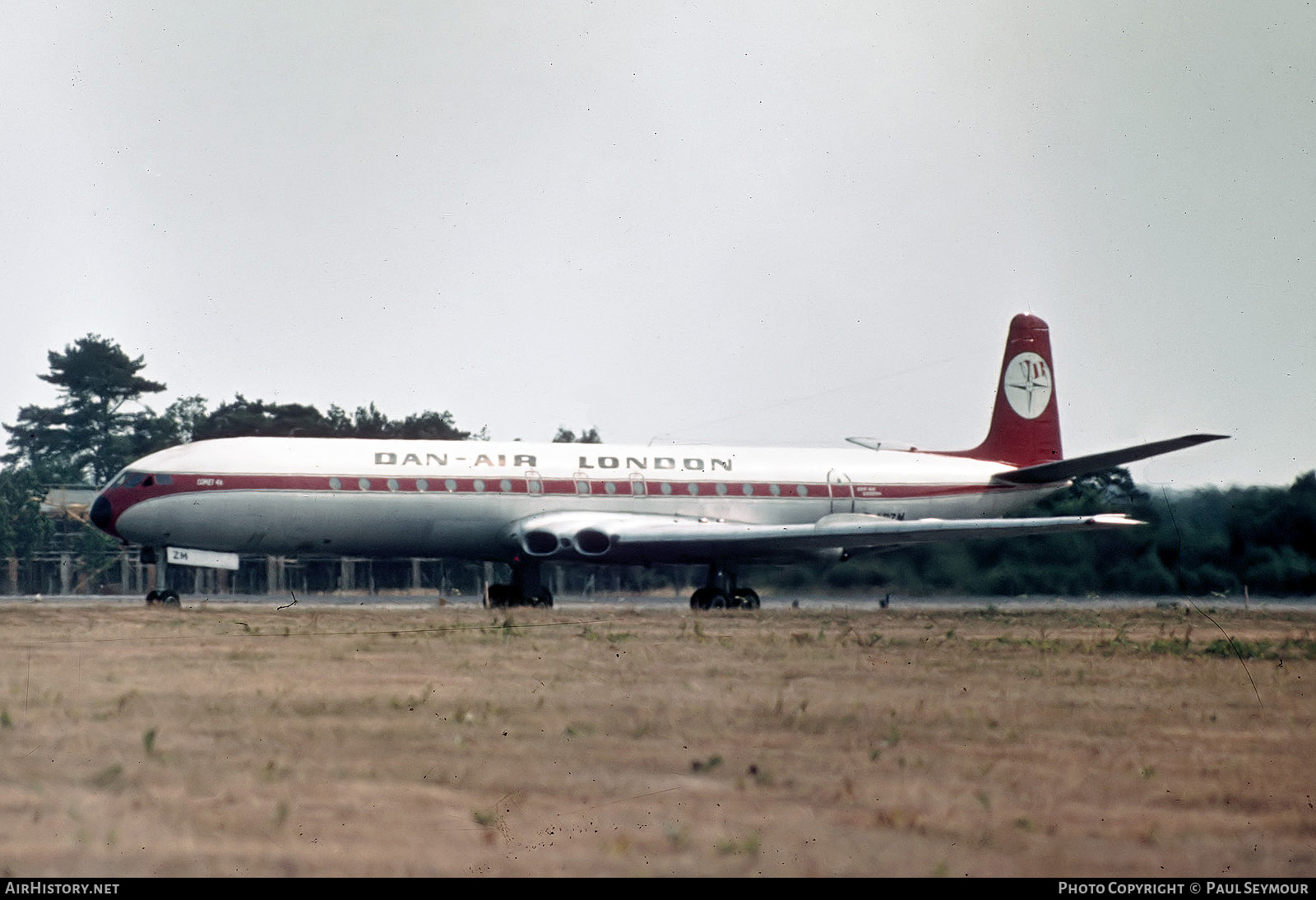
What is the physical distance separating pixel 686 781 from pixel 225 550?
77.9ft

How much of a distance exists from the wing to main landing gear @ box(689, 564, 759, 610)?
500 millimetres

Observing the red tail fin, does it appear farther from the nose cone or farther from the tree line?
the nose cone

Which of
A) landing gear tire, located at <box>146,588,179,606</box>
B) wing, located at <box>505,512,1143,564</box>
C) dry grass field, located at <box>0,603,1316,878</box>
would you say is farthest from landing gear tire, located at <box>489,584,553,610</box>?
dry grass field, located at <box>0,603,1316,878</box>

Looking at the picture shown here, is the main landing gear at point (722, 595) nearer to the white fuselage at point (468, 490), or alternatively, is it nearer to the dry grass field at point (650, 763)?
the white fuselage at point (468, 490)

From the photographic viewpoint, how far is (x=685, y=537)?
3081cm

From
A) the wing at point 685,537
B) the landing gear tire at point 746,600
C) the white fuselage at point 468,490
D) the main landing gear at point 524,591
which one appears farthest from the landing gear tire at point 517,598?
the landing gear tire at point 746,600

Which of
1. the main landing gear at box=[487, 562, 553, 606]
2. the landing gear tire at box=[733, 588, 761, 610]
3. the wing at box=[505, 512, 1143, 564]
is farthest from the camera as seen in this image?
the main landing gear at box=[487, 562, 553, 606]

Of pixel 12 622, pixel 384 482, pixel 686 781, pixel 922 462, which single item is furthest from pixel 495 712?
pixel 922 462

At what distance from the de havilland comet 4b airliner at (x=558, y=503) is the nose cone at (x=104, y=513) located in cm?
4

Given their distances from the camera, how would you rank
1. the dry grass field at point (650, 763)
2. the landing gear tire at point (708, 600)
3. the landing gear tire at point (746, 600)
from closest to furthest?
the dry grass field at point (650, 763) < the landing gear tire at point (708, 600) < the landing gear tire at point (746, 600)

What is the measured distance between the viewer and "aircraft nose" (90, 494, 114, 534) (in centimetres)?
2931

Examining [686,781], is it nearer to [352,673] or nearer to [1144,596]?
[352,673]

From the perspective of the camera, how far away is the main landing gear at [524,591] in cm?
3183

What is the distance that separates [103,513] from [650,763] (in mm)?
23663
